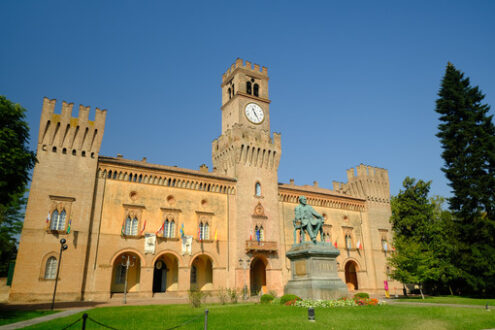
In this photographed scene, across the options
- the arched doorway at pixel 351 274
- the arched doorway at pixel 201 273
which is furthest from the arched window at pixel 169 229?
the arched doorway at pixel 351 274

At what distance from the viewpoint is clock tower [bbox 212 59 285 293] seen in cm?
3753

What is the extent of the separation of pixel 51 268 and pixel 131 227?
707 cm

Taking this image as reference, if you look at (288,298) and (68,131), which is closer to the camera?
(288,298)

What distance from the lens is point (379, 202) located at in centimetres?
4984

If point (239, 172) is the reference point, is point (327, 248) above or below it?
below

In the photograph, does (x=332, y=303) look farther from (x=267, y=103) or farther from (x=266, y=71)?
(x=266, y=71)

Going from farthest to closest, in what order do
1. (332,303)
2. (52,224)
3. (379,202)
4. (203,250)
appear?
(379,202) < (203,250) < (52,224) < (332,303)

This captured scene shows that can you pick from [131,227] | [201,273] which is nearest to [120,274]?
[131,227]

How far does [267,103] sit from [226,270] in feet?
72.6

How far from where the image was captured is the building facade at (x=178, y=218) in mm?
29172

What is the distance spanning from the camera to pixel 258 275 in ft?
133

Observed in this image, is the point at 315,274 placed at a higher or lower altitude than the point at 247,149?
lower

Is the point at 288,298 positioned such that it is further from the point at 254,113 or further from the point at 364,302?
the point at 254,113

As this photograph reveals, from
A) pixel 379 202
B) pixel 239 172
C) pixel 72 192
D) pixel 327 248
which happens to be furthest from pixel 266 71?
pixel 327 248
